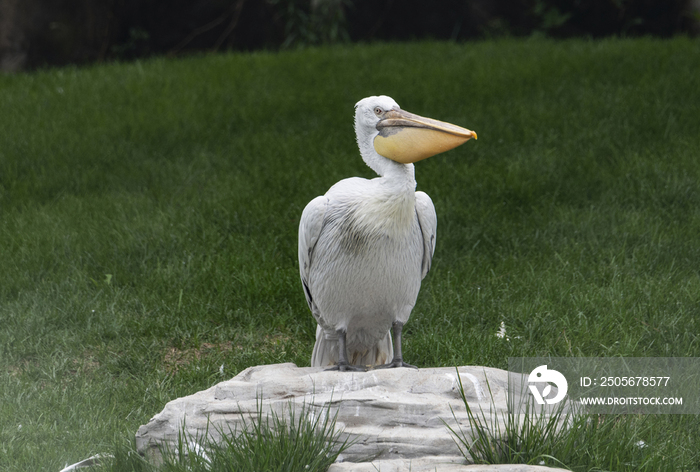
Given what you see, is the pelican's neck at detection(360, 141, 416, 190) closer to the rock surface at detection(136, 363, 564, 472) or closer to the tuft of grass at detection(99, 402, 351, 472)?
the rock surface at detection(136, 363, 564, 472)

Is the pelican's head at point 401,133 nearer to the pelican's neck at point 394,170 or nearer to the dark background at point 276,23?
the pelican's neck at point 394,170

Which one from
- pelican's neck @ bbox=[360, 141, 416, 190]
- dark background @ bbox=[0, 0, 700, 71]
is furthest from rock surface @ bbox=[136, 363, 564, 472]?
dark background @ bbox=[0, 0, 700, 71]

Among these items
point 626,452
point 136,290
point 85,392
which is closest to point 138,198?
point 136,290

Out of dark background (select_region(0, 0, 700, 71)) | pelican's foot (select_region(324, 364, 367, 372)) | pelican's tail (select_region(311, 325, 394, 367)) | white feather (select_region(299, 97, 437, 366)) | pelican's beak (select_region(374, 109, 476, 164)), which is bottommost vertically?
pelican's tail (select_region(311, 325, 394, 367))

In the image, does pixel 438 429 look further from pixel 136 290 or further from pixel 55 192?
pixel 55 192

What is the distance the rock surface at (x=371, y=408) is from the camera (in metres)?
2.89

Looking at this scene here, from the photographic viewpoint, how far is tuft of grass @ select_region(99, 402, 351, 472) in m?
2.80

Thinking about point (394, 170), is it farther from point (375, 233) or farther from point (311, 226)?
point (311, 226)

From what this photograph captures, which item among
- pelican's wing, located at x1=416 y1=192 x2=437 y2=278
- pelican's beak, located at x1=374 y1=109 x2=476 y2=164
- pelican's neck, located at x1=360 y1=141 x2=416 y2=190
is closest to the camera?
pelican's beak, located at x1=374 y1=109 x2=476 y2=164

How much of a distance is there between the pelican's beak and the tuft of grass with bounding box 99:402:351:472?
1158mm

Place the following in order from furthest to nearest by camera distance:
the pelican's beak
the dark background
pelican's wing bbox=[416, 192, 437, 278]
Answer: the dark background → pelican's wing bbox=[416, 192, 437, 278] → the pelican's beak

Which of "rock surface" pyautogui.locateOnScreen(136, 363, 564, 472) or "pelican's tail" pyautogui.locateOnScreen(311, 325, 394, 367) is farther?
"pelican's tail" pyautogui.locateOnScreen(311, 325, 394, 367)

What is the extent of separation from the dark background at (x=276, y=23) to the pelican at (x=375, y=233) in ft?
26.8

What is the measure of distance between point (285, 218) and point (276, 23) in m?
7.97
